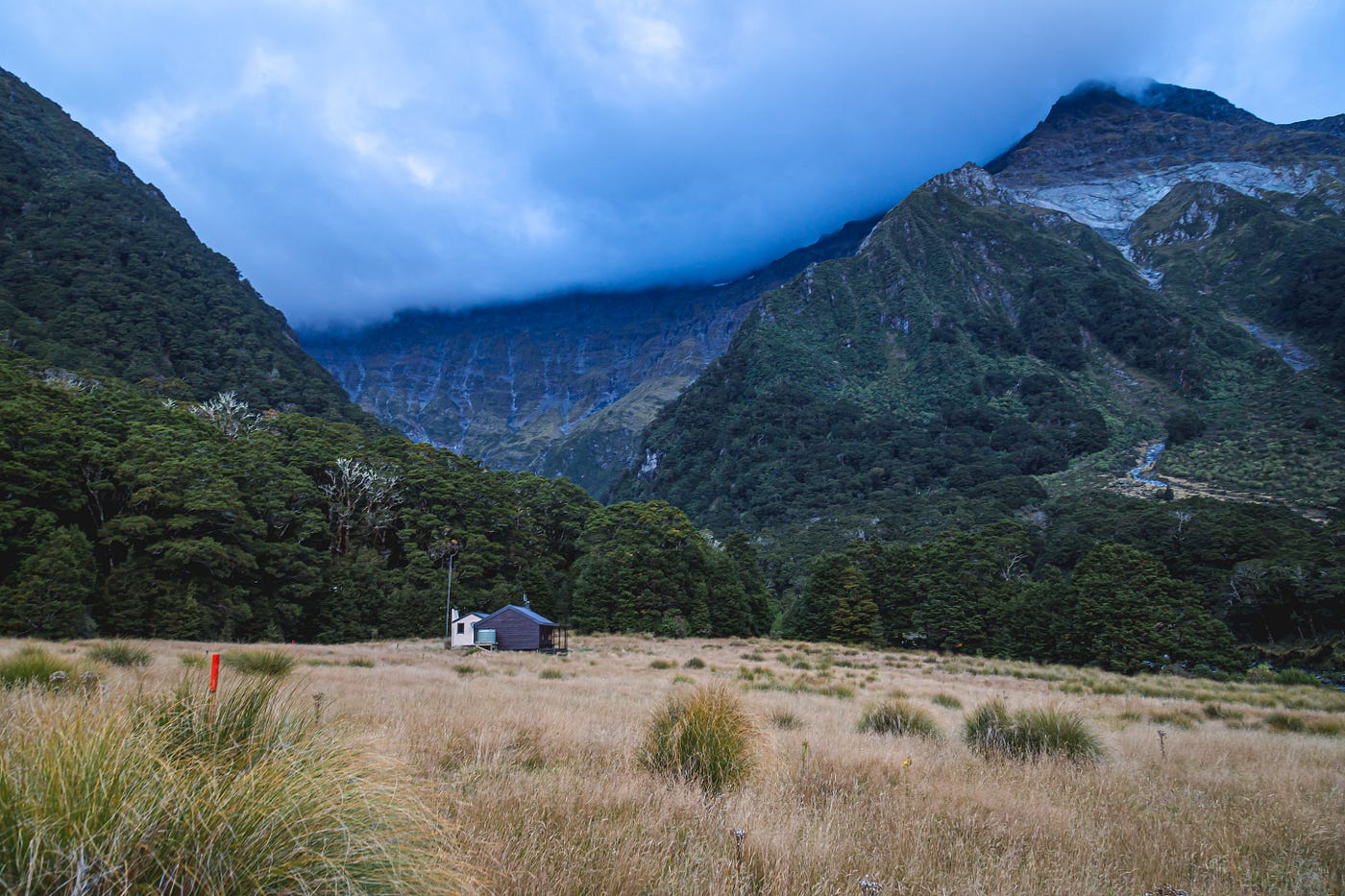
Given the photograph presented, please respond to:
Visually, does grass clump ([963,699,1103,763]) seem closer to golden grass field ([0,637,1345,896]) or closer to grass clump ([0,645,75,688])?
golden grass field ([0,637,1345,896])

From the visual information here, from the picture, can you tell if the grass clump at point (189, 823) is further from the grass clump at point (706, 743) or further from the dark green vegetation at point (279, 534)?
the dark green vegetation at point (279, 534)

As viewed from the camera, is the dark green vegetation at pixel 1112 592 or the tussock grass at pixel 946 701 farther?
the dark green vegetation at pixel 1112 592

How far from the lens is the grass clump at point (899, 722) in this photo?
8.45m

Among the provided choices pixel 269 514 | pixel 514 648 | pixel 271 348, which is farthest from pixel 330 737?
pixel 271 348

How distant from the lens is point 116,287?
258 ft

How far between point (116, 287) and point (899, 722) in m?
105

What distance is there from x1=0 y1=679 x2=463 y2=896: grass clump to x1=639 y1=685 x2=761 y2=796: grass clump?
9.61 feet

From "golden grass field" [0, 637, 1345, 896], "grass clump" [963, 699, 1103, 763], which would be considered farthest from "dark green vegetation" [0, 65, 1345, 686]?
"grass clump" [963, 699, 1103, 763]

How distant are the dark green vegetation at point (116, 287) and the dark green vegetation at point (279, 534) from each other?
19280mm

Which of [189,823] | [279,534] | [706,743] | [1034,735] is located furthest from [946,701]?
[279,534]

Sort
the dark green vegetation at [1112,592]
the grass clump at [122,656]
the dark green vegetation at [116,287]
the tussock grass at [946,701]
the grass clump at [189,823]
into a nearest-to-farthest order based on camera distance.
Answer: the grass clump at [189,823], the grass clump at [122,656], the tussock grass at [946,701], the dark green vegetation at [1112,592], the dark green vegetation at [116,287]

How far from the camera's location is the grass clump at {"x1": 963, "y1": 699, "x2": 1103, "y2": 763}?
22.2 feet

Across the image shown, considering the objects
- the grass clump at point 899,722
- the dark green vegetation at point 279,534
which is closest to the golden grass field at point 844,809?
the grass clump at point 899,722

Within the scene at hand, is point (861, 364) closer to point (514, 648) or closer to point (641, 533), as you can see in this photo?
point (641, 533)
